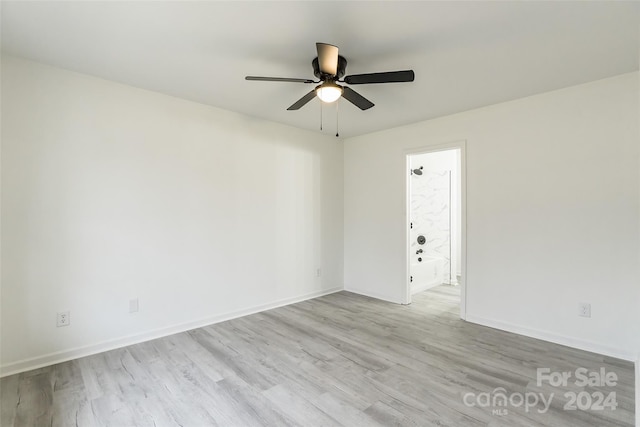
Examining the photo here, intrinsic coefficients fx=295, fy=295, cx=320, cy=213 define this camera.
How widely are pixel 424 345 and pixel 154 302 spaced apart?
9.03 feet

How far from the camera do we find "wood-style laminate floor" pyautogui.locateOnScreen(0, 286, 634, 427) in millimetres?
1870

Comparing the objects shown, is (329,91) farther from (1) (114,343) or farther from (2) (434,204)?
(2) (434,204)

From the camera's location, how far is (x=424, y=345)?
2.88 m

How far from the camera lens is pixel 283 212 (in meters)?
4.15

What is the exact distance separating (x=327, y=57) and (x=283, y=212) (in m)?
2.54

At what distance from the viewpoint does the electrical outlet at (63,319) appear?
2.52m

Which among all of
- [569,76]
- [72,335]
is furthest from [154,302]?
[569,76]

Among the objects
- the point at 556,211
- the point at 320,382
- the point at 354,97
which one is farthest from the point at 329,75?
the point at 556,211

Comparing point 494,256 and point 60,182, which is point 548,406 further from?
point 60,182

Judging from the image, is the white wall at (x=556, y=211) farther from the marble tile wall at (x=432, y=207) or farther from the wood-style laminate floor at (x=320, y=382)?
the marble tile wall at (x=432, y=207)

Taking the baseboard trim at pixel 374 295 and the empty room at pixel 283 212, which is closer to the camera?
the empty room at pixel 283 212

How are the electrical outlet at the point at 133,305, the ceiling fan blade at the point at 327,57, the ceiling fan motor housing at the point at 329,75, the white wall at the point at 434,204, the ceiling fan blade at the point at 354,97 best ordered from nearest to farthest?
the ceiling fan blade at the point at 327,57 → the ceiling fan motor housing at the point at 329,75 → the ceiling fan blade at the point at 354,97 → the electrical outlet at the point at 133,305 → the white wall at the point at 434,204

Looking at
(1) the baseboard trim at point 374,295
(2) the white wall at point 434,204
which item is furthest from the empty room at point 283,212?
(2) the white wall at point 434,204

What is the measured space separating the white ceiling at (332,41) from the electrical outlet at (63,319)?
2119 millimetres
